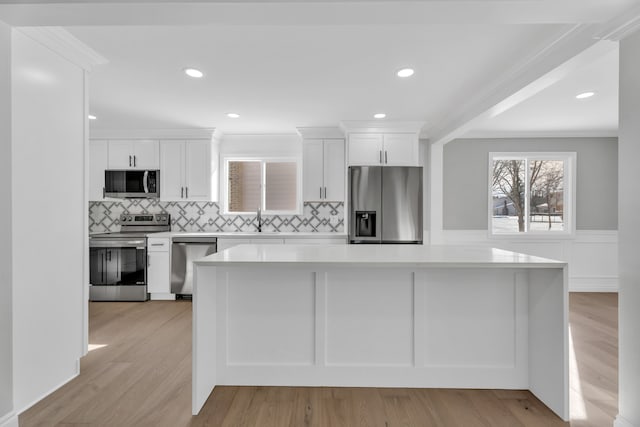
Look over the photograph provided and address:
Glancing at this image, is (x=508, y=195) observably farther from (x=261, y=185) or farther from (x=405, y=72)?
(x=261, y=185)

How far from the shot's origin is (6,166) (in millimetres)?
1803

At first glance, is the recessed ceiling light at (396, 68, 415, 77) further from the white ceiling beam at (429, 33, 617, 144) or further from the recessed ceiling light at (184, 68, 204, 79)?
the recessed ceiling light at (184, 68, 204, 79)

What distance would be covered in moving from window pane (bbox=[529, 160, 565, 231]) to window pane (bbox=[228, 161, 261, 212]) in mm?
4168

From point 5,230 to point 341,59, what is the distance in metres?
2.31


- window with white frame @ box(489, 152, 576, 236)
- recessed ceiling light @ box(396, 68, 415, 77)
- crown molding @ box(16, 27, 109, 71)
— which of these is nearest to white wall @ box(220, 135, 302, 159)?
recessed ceiling light @ box(396, 68, 415, 77)

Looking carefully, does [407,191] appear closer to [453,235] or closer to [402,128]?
[402,128]

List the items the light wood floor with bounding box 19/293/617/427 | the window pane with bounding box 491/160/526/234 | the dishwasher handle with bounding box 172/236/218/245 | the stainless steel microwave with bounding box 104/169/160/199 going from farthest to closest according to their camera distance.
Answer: the window pane with bounding box 491/160/526/234
the stainless steel microwave with bounding box 104/169/160/199
the dishwasher handle with bounding box 172/236/218/245
the light wood floor with bounding box 19/293/617/427

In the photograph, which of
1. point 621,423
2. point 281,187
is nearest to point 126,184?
point 281,187

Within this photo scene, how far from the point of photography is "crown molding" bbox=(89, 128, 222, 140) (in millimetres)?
4820

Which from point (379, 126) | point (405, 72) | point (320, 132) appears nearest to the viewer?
point (405, 72)

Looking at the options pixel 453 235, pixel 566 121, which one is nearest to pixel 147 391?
pixel 453 235

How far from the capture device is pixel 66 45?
7.38 feet

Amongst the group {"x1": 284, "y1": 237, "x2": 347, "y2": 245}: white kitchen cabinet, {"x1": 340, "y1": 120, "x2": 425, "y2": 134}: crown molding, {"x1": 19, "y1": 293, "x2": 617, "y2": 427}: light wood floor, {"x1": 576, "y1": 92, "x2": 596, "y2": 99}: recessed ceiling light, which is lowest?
{"x1": 19, "y1": 293, "x2": 617, "y2": 427}: light wood floor

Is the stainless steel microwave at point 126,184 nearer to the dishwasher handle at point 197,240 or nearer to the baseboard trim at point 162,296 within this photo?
the dishwasher handle at point 197,240
